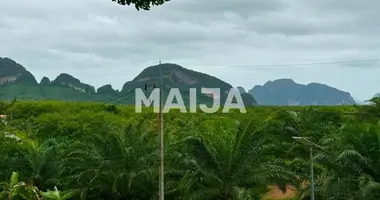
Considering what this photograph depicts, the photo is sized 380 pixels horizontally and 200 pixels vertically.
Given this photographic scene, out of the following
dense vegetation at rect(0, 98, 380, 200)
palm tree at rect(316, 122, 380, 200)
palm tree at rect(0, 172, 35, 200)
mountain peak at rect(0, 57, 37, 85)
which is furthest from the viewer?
mountain peak at rect(0, 57, 37, 85)

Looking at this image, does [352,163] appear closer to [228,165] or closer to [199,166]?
[228,165]

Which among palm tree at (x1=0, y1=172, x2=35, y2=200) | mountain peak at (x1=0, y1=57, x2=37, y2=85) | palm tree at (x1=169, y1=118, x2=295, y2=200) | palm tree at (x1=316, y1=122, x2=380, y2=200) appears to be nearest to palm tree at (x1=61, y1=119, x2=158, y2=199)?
palm tree at (x1=169, y1=118, x2=295, y2=200)

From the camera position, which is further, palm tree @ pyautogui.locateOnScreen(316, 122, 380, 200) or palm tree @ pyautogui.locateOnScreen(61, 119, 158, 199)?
palm tree @ pyautogui.locateOnScreen(61, 119, 158, 199)

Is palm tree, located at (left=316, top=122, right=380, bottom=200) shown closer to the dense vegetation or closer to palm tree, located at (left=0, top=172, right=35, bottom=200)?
the dense vegetation

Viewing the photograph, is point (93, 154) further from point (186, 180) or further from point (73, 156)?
point (186, 180)

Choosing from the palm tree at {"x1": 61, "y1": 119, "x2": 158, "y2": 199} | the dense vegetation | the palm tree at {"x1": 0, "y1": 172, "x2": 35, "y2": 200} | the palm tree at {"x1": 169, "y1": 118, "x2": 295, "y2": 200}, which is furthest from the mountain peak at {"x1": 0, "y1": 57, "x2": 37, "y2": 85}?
the palm tree at {"x1": 0, "y1": 172, "x2": 35, "y2": 200}

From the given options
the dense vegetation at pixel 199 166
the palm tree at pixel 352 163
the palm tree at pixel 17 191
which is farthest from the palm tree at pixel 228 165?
the palm tree at pixel 17 191

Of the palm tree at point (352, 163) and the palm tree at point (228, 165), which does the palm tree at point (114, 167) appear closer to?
the palm tree at point (228, 165)

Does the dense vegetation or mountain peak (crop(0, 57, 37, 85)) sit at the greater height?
mountain peak (crop(0, 57, 37, 85))

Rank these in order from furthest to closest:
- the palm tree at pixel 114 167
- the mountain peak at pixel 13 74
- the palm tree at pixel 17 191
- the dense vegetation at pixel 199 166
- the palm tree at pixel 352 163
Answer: the mountain peak at pixel 13 74 → the palm tree at pixel 114 167 → the dense vegetation at pixel 199 166 → the palm tree at pixel 352 163 → the palm tree at pixel 17 191

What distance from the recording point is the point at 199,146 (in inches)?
612

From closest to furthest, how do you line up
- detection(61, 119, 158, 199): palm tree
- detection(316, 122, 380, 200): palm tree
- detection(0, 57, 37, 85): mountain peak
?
detection(316, 122, 380, 200): palm tree
detection(61, 119, 158, 199): palm tree
detection(0, 57, 37, 85): mountain peak

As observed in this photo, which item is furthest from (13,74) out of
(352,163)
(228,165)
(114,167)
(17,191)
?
(352,163)

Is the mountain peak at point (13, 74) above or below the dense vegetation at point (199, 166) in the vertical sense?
above
